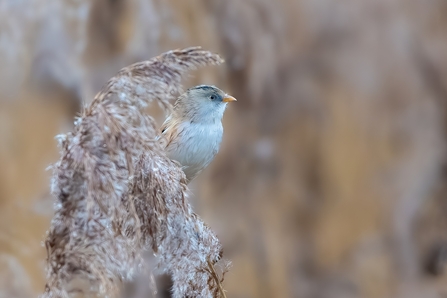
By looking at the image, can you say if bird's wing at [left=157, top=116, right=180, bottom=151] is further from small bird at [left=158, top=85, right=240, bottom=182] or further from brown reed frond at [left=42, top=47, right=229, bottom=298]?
brown reed frond at [left=42, top=47, right=229, bottom=298]

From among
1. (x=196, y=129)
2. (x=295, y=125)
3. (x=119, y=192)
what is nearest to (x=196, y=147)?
(x=196, y=129)

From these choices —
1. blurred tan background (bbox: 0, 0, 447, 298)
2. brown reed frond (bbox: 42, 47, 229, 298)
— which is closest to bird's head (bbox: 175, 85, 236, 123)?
brown reed frond (bbox: 42, 47, 229, 298)

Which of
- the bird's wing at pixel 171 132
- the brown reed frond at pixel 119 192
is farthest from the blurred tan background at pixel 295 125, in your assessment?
the brown reed frond at pixel 119 192

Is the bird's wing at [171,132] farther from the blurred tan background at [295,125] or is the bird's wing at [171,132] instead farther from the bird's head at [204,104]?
the blurred tan background at [295,125]

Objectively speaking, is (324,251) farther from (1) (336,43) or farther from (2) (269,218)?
(1) (336,43)

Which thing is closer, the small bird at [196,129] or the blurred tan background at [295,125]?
the small bird at [196,129]

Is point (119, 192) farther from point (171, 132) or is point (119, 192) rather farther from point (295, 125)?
point (295, 125)
